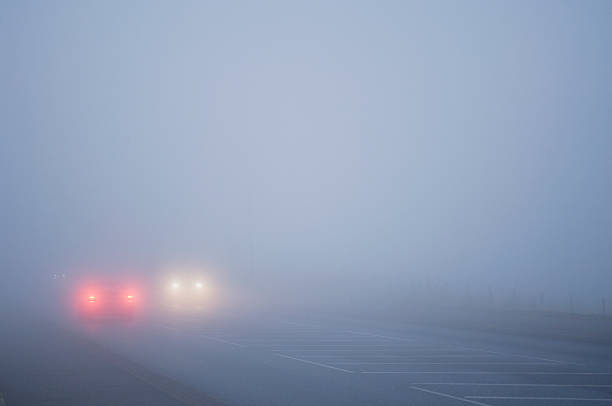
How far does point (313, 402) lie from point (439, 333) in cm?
1557

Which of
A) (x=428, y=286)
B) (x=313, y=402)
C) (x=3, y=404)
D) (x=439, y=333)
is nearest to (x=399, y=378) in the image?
(x=313, y=402)

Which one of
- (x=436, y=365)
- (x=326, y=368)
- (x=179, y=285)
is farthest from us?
(x=179, y=285)

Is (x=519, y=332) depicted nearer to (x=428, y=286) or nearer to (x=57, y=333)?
(x=57, y=333)

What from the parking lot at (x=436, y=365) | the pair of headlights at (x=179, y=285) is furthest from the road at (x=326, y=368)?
the pair of headlights at (x=179, y=285)

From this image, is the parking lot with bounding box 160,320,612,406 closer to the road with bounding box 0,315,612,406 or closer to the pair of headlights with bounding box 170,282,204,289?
the road with bounding box 0,315,612,406

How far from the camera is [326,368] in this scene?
16844 mm

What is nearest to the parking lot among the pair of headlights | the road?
the road

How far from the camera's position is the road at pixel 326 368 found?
12.8 metres

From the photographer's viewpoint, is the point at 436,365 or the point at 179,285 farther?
the point at 179,285

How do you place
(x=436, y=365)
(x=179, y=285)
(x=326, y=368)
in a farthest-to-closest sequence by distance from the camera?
1. (x=179, y=285)
2. (x=436, y=365)
3. (x=326, y=368)

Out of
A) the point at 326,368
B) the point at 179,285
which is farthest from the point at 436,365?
the point at 179,285

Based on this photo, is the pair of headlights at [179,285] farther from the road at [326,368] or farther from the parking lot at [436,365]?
the parking lot at [436,365]

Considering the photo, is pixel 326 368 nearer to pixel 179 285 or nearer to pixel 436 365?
pixel 436 365

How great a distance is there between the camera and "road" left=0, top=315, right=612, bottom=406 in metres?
12.8
